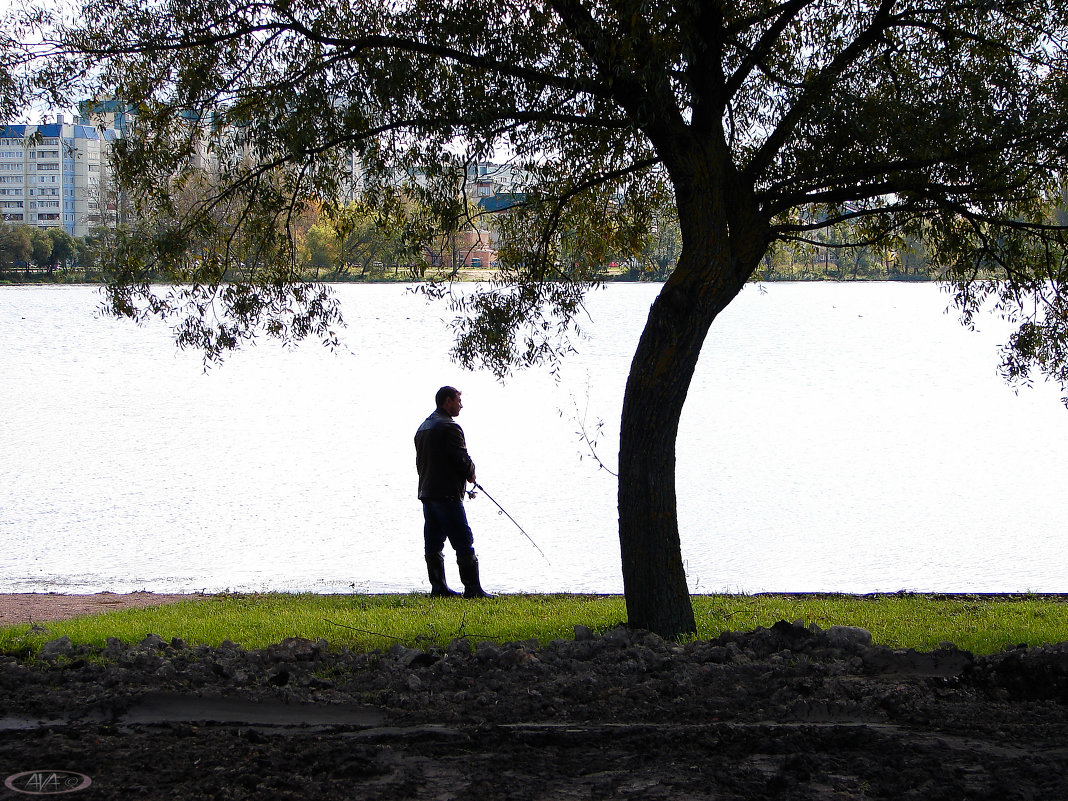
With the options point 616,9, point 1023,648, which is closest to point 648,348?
point 616,9

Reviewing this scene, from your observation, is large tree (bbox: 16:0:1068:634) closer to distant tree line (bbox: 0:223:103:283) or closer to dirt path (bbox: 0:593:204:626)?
dirt path (bbox: 0:593:204:626)

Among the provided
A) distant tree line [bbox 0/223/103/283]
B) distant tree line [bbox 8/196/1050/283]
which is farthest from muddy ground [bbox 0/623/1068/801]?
distant tree line [bbox 0/223/103/283]

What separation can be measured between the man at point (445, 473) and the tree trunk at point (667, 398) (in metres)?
2.40

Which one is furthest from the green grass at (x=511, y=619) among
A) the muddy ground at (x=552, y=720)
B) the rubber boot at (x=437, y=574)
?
the muddy ground at (x=552, y=720)

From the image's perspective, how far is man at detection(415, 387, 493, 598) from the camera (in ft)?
32.2

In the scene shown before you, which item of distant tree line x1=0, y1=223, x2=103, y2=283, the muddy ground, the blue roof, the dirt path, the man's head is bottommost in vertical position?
the muddy ground

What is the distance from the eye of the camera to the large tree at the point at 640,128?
7.62 meters

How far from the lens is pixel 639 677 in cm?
628

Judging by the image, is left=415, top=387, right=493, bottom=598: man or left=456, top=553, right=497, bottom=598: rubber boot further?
left=456, top=553, right=497, bottom=598: rubber boot

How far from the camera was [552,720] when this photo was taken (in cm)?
557

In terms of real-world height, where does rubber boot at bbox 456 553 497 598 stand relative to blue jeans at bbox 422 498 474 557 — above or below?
below

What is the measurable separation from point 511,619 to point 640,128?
398 centimetres

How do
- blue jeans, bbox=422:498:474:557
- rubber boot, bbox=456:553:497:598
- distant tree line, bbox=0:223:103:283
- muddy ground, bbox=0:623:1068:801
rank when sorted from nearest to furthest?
muddy ground, bbox=0:623:1068:801 → blue jeans, bbox=422:498:474:557 → rubber boot, bbox=456:553:497:598 → distant tree line, bbox=0:223:103:283

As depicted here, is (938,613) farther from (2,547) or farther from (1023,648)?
(2,547)
